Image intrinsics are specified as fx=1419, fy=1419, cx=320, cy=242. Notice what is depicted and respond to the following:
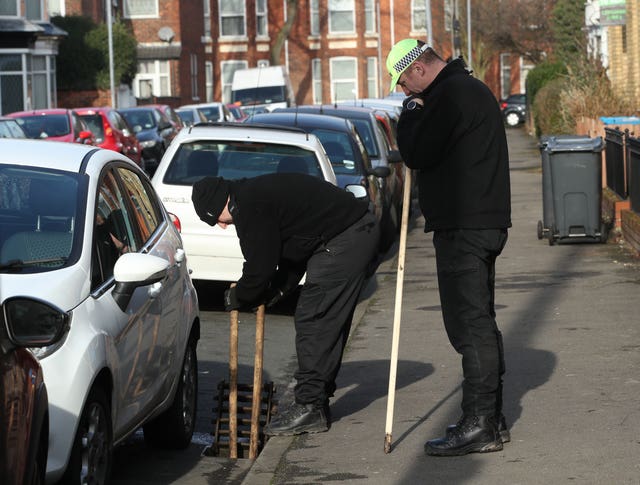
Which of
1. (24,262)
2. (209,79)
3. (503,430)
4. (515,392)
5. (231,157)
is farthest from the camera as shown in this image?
(209,79)

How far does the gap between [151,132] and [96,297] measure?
27827mm

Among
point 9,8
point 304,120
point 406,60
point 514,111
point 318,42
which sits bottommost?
point 514,111

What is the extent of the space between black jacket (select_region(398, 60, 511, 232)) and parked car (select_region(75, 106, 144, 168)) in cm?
2215

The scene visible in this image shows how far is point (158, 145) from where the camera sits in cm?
3266

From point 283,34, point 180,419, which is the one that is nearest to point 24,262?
→ point 180,419

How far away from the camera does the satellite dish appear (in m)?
64.0

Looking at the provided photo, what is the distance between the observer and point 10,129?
24.8 meters

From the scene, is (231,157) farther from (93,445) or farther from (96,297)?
(93,445)

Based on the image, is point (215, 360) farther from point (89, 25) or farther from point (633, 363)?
point (89, 25)

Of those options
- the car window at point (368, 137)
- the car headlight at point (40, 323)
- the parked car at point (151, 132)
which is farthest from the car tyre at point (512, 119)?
the car headlight at point (40, 323)

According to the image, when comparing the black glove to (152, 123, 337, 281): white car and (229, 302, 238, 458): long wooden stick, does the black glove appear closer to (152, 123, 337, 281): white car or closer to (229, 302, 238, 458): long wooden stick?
(229, 302, 238, 458): long wooden stick

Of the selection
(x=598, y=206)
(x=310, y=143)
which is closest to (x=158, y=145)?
(x=598, y=206)

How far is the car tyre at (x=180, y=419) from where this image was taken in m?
7.46

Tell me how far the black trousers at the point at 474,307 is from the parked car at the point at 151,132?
83.3ft
